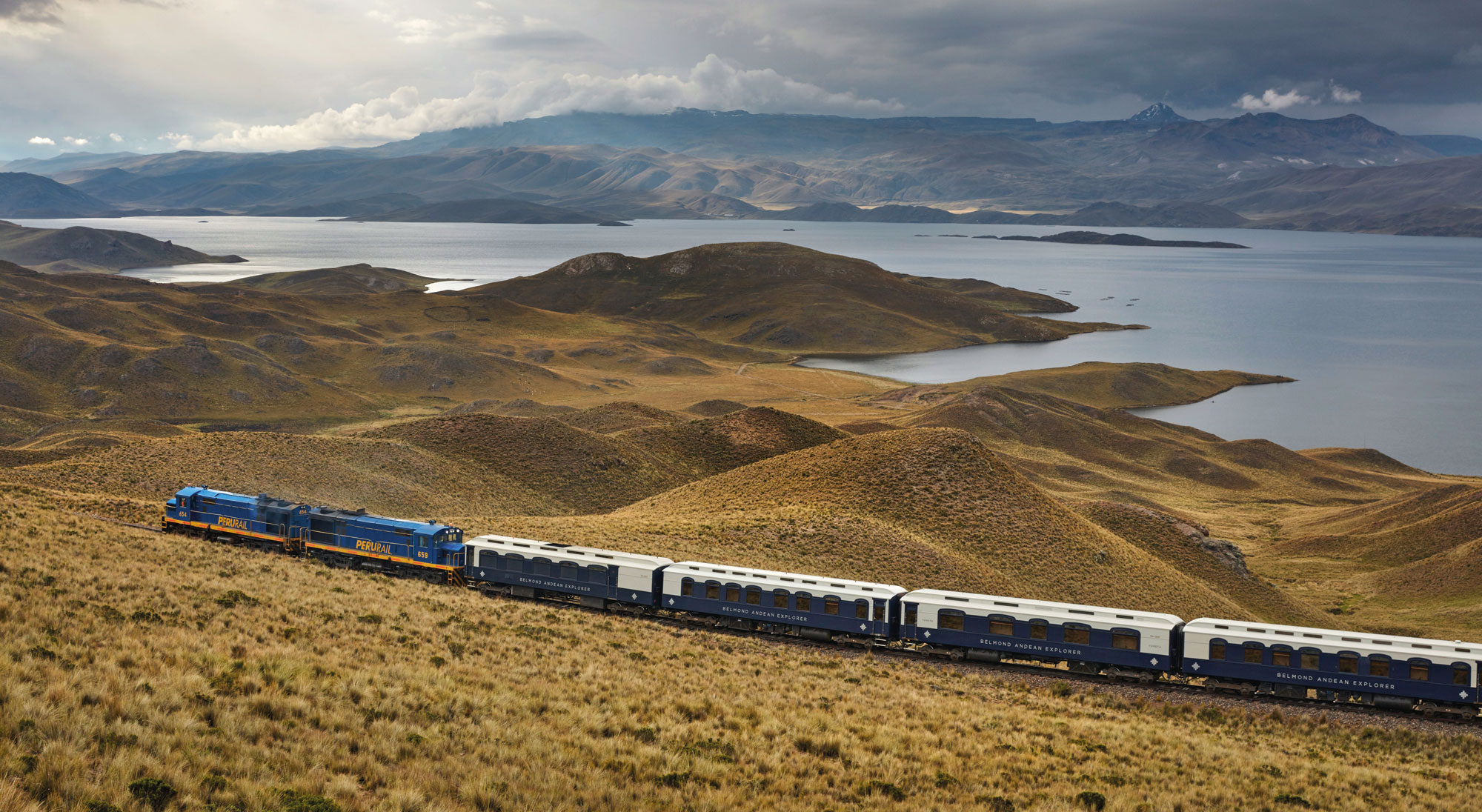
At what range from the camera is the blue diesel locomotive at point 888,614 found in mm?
29656

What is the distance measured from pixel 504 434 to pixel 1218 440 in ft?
347

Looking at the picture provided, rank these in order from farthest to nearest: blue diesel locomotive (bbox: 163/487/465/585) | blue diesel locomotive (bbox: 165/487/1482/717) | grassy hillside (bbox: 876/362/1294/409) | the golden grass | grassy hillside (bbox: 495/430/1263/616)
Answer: grassy hillside (bbox: 876/362/1294/409), grassy hillside (bbox: 495/430/1263/616), blue diesel locomotive (bbox: 163/487/465/585), blue diesel locomotive (bbox: 165/487/1482/717), the golden grass

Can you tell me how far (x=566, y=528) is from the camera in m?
50.3

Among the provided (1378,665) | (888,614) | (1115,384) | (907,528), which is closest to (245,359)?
(907,528)

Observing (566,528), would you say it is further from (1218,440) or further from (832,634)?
(1218,440)

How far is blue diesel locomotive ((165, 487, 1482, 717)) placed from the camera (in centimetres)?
2966

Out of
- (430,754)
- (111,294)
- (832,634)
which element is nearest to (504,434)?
(832,634)

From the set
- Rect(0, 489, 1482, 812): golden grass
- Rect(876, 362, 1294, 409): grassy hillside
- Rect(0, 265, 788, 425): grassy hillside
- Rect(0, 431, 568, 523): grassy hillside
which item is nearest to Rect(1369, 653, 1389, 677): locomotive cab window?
Rect(0, 489, 1482, 812): golden grass

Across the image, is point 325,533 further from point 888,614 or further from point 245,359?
point 245,359

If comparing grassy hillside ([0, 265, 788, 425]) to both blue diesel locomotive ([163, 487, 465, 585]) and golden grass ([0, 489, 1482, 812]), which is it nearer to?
blue diesel locomotive ([163, 487, 465, 585])

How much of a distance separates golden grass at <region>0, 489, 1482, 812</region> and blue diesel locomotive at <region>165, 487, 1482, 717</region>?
1.72 m

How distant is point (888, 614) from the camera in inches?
1314

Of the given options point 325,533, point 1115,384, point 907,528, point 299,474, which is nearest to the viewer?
point 325,533

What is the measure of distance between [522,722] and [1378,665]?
86.4 ft
